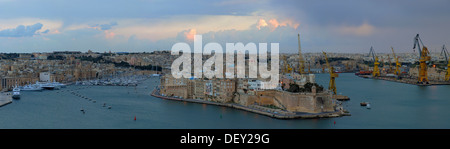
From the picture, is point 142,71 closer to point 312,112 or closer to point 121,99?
point 121,99

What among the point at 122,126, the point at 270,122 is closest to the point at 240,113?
the point at 270,122

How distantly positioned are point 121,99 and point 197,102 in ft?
9.66

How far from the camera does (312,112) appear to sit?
32.5ft

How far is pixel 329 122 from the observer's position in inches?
365

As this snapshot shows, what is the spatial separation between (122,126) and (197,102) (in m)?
4.06

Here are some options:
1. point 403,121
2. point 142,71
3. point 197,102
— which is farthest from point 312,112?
point 142,71

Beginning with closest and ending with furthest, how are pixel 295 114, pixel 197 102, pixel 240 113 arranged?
pixel 295 114, pixel 240 113, pixel 197 102

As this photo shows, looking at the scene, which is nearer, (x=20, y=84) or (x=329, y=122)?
(x=329, y=122)

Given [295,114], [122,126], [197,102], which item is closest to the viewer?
[122,126]

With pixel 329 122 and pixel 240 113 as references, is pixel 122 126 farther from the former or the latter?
pixel 329 122

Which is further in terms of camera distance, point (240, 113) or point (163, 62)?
point (163, 62)
